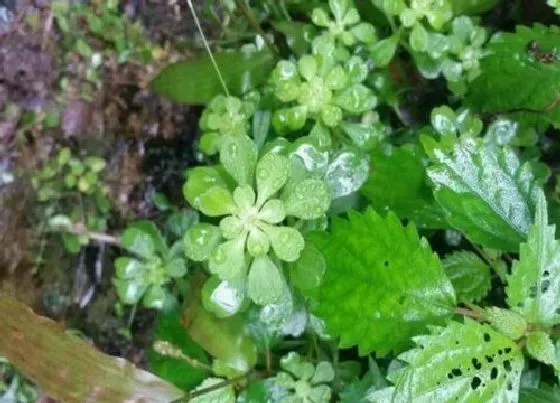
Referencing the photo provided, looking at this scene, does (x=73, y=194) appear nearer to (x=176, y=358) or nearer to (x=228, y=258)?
(x=176, y=358)

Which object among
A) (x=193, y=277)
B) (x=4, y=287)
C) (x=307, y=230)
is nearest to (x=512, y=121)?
(x=307, y=230)

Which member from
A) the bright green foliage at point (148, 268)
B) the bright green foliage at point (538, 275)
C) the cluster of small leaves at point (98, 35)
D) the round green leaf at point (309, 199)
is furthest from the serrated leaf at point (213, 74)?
the bright green foliage at point (538, 275)

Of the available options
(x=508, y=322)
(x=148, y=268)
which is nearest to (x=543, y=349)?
(x=508, y=322)

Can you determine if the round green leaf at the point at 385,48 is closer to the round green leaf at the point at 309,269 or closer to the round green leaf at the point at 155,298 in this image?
the round green leaf at the point at 309,269

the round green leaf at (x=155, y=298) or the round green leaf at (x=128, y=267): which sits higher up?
the round green leaf at (x=128, y=267)

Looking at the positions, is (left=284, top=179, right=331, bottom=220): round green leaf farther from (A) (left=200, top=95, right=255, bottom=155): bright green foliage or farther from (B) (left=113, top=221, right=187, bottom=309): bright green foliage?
(B) (left=113, top=221, right=187, bottom=309): bright green foliage

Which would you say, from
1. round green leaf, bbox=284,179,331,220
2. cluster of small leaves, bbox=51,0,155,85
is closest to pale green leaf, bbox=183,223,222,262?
round green leaf, bbox=284,179,331,220
